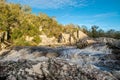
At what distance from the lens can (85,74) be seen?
913cm

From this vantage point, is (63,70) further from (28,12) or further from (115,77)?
(28,12)

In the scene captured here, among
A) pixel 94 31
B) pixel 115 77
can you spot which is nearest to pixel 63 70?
pixel 115 77

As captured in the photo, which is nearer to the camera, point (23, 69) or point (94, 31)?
point (23, 69)

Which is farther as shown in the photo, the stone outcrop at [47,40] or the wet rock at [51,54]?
the stone outcrop at [47,40]

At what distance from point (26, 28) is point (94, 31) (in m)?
37.0

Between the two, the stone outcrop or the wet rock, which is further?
the stone outcrop

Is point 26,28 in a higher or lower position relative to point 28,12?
lower

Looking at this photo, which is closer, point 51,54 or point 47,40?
point 51,54

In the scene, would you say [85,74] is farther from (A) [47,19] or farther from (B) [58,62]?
(A) [47,19]

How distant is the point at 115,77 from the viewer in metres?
9.25

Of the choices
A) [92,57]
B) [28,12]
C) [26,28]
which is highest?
[28,12]

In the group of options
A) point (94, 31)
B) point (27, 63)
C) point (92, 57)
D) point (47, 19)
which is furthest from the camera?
point (94, 31)

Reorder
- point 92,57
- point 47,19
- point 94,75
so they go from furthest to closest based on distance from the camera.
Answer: point 47,19 → point 92,57 → point 94,75

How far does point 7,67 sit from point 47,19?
64.0m
